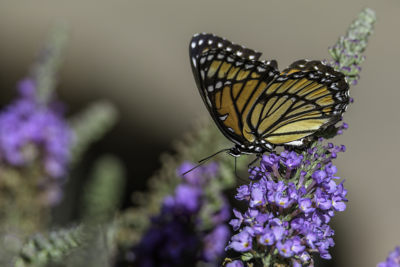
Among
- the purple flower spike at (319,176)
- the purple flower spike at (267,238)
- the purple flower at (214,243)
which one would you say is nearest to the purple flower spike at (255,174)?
the purple flower spike at (319,176)

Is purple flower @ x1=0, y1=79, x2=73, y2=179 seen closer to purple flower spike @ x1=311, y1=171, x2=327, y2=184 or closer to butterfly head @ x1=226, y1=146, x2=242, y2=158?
butterfly head @ x1=226, y1=146, x2=242, y2=158

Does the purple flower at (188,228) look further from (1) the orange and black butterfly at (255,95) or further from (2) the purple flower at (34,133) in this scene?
(2) the purple flower at (34,133)

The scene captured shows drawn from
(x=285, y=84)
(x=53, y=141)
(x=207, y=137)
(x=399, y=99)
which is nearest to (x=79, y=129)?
(x=53, y=141)

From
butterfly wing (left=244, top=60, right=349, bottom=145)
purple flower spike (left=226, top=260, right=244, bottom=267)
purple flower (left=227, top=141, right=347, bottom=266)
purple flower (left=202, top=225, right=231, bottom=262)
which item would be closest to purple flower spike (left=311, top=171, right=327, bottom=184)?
purple flower (left=227, top=141, right=347, bottom=266)

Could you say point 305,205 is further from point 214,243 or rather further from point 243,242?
point 214,243

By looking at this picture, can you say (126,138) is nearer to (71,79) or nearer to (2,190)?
(71,79)

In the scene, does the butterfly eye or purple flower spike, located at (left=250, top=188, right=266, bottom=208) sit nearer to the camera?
purple flower spike, located at (left=250, top=188, right=266, bottom=208)

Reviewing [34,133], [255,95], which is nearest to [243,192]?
[255,95]
